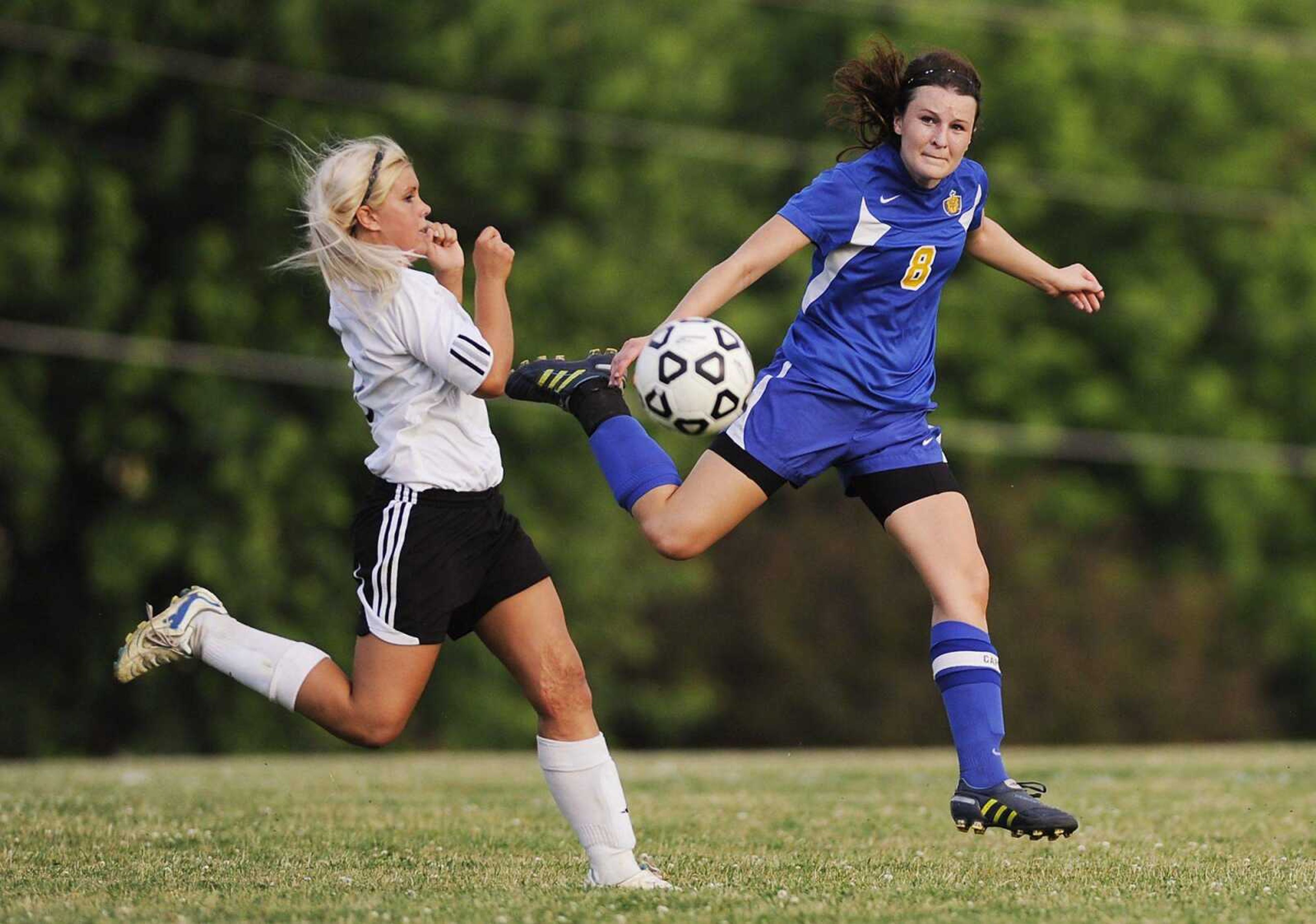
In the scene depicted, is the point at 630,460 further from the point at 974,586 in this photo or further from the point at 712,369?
the point at 974,586

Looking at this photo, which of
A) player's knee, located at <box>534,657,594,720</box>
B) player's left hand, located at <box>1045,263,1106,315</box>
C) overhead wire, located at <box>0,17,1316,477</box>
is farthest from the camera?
overhead wire, located at <box>0,17,1316,477</box>

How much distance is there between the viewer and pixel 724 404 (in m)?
6.36

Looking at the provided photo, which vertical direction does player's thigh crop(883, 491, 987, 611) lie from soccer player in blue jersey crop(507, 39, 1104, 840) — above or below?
below

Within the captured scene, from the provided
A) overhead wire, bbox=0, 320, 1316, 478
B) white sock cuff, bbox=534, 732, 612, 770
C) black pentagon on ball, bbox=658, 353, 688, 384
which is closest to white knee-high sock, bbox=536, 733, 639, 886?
white sock cuff, bbox=534, 732, 612, 770

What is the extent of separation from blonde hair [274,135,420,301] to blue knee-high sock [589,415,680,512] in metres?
1.00

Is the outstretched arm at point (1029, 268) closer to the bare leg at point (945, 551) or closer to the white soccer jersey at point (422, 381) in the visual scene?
the bare leg at point (945, 551)

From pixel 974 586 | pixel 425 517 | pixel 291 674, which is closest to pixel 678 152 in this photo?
pixel 974 586

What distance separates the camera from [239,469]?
75.2 feet

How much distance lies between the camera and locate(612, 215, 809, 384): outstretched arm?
6.41 metres

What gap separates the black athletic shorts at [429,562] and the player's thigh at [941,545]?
1.28 meters

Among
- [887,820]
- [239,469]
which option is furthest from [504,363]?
[239,469]

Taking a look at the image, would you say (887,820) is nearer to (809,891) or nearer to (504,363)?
(809,891)

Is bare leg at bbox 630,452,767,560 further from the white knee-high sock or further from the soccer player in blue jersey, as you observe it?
the white knee-high sock

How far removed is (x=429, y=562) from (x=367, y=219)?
3.53ft
